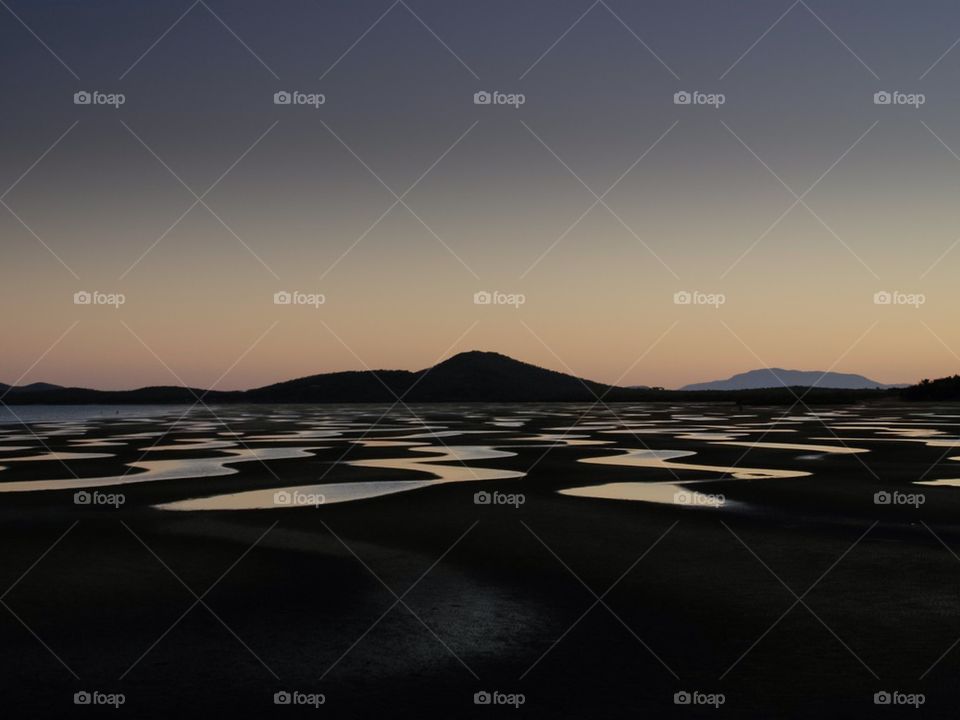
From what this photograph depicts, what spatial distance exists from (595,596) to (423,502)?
7.73 meters

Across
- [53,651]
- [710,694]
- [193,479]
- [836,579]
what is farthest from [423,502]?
[710,694]

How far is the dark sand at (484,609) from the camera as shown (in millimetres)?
6797

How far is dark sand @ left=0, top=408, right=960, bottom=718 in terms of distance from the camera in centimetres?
680

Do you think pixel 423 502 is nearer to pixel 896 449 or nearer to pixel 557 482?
pixel 557 482

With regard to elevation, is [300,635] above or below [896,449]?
below

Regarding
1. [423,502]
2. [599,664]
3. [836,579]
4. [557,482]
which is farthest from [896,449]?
[599,664]

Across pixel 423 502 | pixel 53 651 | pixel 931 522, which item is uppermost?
pixel 423 502

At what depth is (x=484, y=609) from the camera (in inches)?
362

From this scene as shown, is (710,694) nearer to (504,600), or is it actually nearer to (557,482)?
(504,600)

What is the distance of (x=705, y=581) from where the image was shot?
34.2 feet

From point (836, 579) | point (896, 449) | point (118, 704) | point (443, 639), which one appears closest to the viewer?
point (118, 704)

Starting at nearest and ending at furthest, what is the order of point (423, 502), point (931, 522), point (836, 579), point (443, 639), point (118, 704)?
1. point (118, 704)
2. point (443, 639)
3. point (836, 579)
4. point (931, 522)
5. point (423, 502)

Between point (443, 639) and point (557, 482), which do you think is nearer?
Result: point (443, 639)

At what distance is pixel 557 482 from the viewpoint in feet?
66.3
